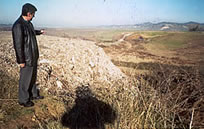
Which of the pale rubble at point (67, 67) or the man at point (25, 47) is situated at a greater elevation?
the man at point (25, 47)

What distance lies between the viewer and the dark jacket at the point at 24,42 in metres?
2.75

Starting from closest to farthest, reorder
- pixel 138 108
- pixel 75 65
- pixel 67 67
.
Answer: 1. pixel 138 108
2. pixel 67 67
3. pixel 75 65

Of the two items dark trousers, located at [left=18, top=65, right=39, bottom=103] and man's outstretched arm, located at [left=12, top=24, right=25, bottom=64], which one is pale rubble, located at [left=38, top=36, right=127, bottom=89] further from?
man's outstretched arm, located at [left=12, top=24, right=25, bottom=64]

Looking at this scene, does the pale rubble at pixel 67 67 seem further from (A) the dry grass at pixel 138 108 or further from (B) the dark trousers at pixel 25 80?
(B) the dark trousers at pixel 25 80

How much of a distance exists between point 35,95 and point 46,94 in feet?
1.38

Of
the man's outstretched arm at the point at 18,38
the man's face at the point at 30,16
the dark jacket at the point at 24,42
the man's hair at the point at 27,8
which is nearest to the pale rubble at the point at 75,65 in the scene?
the dark jacket at the point at 24,42

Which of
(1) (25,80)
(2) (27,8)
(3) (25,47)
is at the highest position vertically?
(2) (27,8)

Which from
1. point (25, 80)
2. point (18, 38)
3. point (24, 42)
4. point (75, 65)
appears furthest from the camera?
point (75, 65)

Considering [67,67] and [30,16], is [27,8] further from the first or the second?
[67,67]

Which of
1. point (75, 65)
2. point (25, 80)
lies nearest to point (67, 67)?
point (75, 65)

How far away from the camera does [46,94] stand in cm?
395

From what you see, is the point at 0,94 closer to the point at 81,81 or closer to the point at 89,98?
the point at 89,98

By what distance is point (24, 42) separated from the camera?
2869 mm

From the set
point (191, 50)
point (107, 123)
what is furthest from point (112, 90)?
point (191, 50)
